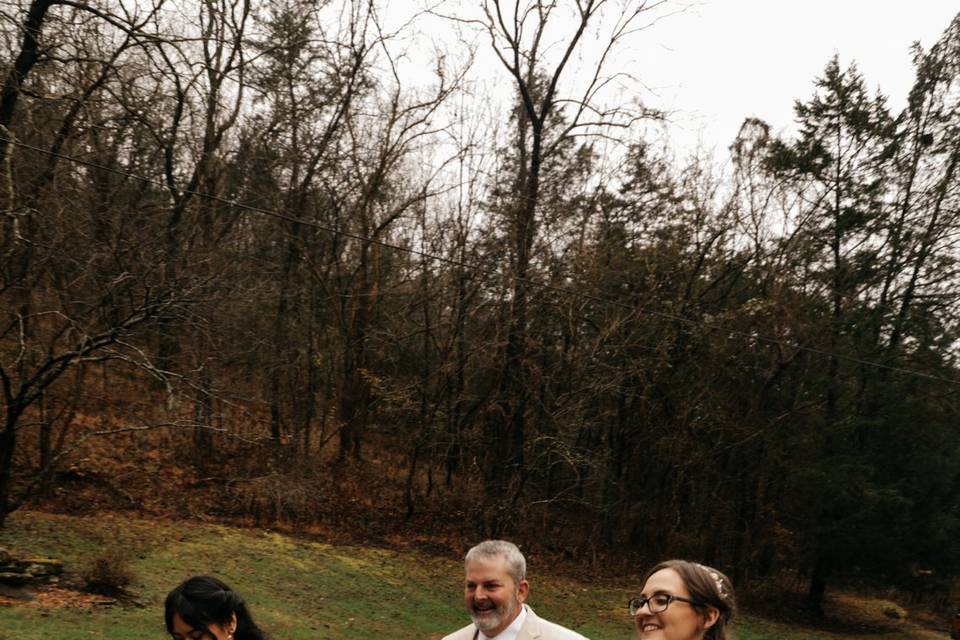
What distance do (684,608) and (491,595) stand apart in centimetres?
133

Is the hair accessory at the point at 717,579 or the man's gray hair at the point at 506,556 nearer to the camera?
the hair accessory at the point at 717,579

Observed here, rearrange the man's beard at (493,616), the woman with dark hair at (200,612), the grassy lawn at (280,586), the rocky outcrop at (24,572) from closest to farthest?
the woman with dark hair at (200,612) → the man's beard at (493,616) → the grassy lawn at (280,586) → the rocky outcrop at (24,572)

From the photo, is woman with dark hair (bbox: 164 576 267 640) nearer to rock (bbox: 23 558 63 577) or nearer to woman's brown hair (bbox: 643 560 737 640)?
woman's brown hair (bbox: 643 560 737 640)

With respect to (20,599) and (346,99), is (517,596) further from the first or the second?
(346,99)

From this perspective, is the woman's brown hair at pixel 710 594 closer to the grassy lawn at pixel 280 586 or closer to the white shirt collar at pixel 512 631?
the white shirt collar at pixel 512 631

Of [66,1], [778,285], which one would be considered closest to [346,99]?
[66,1]

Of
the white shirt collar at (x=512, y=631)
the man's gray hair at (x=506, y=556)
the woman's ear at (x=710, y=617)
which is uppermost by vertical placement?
the woman's ear at (x=710, y=617)

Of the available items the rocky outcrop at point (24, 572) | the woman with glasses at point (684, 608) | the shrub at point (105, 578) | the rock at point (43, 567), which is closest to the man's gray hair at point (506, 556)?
the woman with glasses at point (684, 608)

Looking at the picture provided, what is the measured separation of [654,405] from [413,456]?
313 inches

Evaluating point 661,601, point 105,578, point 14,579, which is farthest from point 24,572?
point 661,601

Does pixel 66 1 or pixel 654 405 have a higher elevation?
pixel 66 1

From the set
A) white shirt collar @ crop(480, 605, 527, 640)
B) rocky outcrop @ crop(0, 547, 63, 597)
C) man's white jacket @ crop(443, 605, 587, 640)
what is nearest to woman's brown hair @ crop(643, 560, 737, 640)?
man's white jacket @ crop(443, 605, 587, 640)

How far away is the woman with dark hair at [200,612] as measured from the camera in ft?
10.00

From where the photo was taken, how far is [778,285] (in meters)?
25.2
